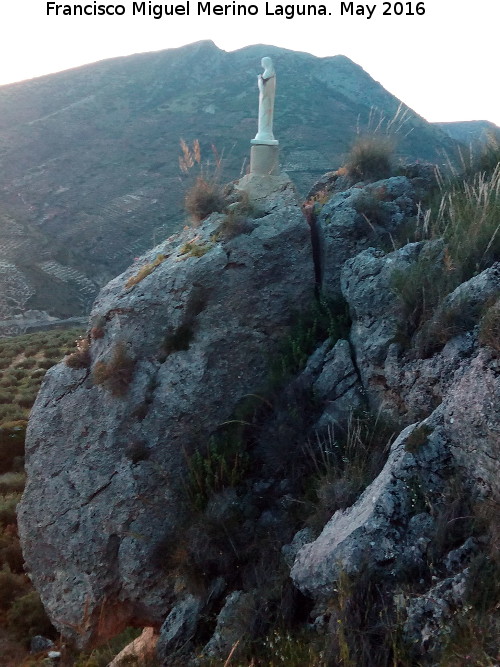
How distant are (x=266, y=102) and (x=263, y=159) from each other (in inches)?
34.6

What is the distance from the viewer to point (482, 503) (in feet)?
9.80

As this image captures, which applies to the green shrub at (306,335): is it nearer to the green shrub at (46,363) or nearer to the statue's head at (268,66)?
the statue's head at (268,66)

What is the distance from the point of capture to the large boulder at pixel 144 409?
490 centimetres

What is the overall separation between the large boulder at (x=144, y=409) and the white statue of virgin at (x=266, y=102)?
2035 millimetres

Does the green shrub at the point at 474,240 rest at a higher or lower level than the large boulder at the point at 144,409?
higher

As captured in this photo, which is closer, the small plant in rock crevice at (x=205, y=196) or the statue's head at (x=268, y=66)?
the small plant in rock crevice at (x=205, y=196)

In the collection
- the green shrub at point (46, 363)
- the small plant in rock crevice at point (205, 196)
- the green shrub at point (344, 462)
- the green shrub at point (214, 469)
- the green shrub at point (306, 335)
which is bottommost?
the green shrub at point (46, 363)

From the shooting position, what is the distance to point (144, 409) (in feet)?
17.7

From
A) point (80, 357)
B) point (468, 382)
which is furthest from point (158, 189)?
point (468, 382)

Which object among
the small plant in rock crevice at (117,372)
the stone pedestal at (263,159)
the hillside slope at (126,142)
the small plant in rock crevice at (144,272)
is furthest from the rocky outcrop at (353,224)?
the hillside slope at (126,142)

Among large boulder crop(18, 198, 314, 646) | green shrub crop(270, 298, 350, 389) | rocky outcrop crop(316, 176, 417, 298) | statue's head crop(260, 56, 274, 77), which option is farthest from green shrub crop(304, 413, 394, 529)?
statue's head crop(260, 56, 274, 77)

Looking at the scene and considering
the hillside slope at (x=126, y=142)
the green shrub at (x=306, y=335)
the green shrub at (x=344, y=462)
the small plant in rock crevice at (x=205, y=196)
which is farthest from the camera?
the hillside slope at (x=126, y=142)

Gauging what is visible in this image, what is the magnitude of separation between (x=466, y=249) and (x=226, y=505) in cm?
290

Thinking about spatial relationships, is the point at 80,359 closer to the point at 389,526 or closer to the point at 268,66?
the point at 389,526
